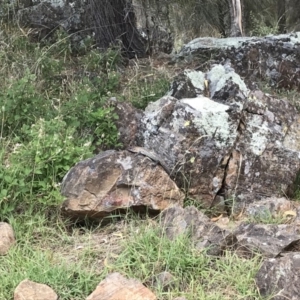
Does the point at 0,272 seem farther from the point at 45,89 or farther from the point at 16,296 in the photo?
the point at 45,89

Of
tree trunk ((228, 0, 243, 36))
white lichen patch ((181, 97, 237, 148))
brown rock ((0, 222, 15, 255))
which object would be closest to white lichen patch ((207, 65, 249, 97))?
white lichen patch ((181, 97, 237, 148))

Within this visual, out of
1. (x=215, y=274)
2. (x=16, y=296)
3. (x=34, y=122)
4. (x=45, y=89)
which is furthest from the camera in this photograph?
(x=45, y=89)

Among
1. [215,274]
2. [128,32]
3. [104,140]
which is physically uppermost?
[128,32]

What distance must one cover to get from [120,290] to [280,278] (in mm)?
792

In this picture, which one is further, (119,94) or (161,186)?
(119,94)

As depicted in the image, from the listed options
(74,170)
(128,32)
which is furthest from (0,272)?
(128,32)

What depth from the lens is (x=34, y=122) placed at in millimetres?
4125

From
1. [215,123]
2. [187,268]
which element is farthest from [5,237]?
[215,123]

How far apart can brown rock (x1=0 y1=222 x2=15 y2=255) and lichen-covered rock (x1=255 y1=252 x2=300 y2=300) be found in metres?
1.44

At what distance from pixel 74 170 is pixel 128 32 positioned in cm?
299

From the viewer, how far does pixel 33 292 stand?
99.7 inches

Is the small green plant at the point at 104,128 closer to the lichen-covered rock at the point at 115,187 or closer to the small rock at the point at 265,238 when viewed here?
the lichen-covered rock at the point at 115,187

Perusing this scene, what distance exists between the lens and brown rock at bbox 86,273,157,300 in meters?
2.46

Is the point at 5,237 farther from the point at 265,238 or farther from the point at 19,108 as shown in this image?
the point at 265,238
